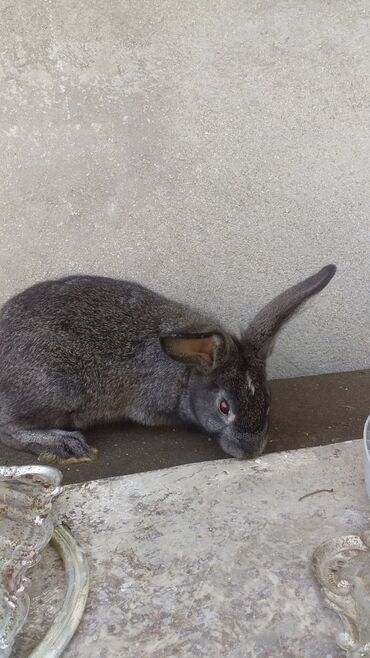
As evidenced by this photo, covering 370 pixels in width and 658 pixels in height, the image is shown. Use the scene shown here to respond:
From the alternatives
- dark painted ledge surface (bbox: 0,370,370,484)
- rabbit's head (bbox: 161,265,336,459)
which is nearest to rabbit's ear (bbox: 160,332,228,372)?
rabbit's head (bbox: 161,265,336,459)

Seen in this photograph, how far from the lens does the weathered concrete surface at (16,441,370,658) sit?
6.41ft

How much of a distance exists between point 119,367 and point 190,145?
1190 millimetres

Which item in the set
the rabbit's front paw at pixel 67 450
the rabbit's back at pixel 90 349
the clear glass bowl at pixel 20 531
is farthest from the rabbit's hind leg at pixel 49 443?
the clear glass bowl at pixel 20 531

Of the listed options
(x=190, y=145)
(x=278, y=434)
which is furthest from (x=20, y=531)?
(x=190, y=145)

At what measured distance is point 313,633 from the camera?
1.97 m

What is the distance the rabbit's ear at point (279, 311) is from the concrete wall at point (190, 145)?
0.61 meters

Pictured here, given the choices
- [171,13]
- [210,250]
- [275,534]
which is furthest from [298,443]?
[171,13]

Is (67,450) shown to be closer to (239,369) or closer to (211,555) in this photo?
(239,369)

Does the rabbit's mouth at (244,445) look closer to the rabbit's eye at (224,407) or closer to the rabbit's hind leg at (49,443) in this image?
the rabbit's eye at (224,407)

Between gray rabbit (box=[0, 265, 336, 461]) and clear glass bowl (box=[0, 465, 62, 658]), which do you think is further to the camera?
gray rabbit (box=[0, 265, 336, 461])

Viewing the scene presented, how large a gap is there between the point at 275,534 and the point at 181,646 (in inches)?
20.4

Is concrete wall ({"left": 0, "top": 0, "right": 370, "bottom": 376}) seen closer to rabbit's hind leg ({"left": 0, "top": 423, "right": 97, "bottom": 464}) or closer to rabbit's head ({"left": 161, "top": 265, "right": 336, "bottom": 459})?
rabbit's head ({"left": 161, "top": 265, "right": 336, "bottom": 459})

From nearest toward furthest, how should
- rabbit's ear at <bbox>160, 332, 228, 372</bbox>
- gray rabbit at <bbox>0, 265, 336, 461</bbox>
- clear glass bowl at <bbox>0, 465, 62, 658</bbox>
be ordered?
clear glass bowl at <bbox>0, 465, 62, 658</bbox>, rabbit's ear at <bbox>160, 332, 228, 372</bbox>, gray rabbit at <bbox>0, 265, 336, 461</bbox>

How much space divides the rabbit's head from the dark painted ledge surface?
0.27 meters
